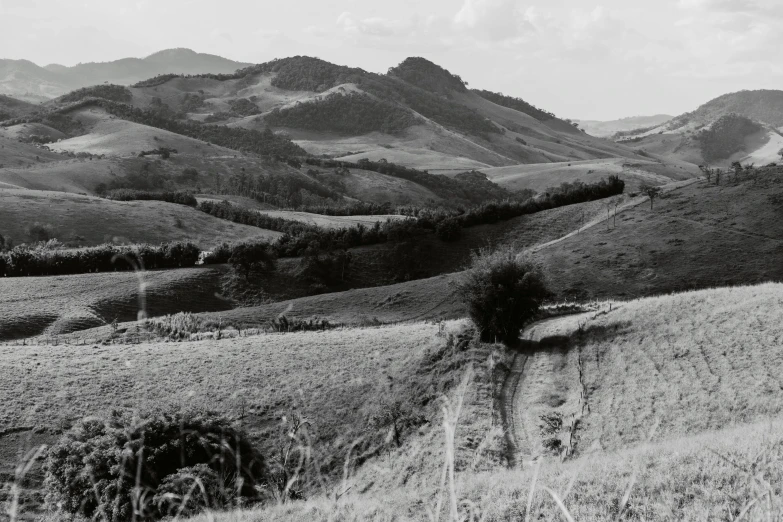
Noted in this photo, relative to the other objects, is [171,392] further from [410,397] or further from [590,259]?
[590,259]

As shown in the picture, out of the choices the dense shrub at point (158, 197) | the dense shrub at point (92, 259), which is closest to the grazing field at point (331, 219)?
the dense shrub at point (158, 197)

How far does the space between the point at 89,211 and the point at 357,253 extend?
6401 centimetres

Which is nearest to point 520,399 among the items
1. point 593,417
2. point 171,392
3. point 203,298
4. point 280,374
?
point 593,417

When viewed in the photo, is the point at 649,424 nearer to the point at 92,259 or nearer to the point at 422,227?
the point at 422,227

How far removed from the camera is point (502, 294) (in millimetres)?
53125

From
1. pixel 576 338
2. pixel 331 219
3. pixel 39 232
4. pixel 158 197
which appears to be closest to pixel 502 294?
pixel 576 338

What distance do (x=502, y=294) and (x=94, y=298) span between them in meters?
58.3

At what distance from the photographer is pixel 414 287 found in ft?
289

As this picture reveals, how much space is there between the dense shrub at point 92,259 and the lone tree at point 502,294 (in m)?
67.1

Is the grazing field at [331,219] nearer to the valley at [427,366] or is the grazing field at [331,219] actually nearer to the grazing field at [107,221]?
the grazing field at [107,221]

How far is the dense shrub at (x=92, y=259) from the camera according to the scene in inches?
3885

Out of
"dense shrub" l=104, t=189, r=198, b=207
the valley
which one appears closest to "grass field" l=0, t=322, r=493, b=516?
the valley

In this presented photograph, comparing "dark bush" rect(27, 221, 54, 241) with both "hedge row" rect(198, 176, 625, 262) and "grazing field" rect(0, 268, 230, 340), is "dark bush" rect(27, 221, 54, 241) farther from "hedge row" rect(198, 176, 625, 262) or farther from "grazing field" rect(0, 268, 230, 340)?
"hedge row" rect(198, 176, 625, 262)

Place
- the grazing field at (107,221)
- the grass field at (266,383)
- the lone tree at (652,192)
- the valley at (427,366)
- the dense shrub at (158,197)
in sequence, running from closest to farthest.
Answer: the valley at (427,366) → the grass field at (266,383) → the lone tree at (652,192) → the grazing field at (107,221) → the dense shrub at (158,197)
